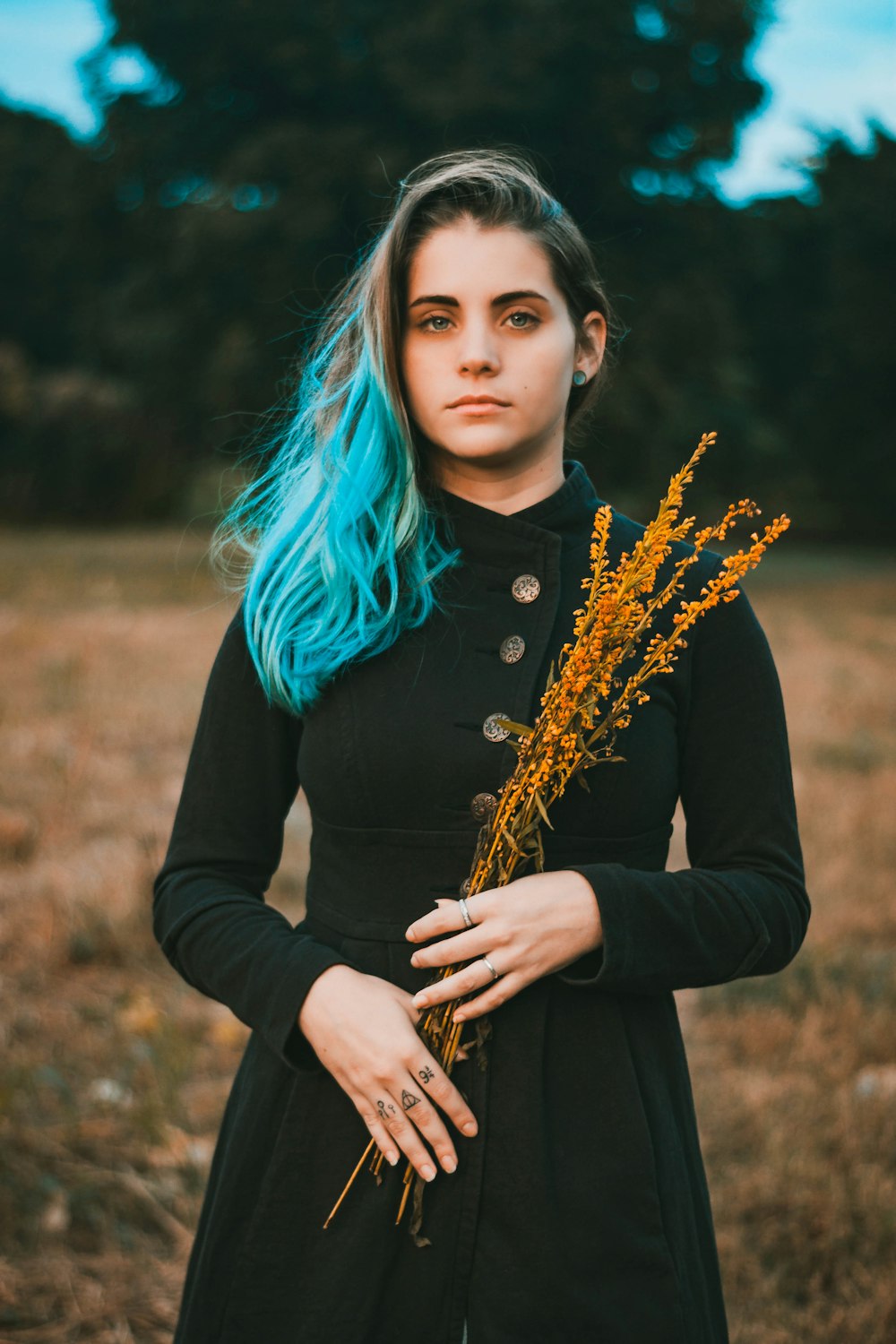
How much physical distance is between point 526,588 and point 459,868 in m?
0.45

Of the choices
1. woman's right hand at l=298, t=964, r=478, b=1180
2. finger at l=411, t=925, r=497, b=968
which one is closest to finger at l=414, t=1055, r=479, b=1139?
woman's right hand at l=298, t=964, r=478, b=1180

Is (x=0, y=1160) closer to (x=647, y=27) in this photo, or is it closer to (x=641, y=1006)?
(x=641, y=1006)

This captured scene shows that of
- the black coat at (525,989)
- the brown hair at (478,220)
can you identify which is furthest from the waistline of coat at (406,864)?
→ the brown hair at (478,220)

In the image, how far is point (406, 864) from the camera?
5.57 feet

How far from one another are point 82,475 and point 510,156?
21780 mm

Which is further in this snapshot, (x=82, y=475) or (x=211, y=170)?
(x=82, y=475)

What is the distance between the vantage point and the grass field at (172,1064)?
9.31 ft

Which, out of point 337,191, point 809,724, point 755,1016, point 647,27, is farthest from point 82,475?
point 755,1016

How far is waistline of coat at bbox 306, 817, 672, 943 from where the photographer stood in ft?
5.48

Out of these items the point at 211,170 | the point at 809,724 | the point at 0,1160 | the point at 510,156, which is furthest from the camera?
the point at 211,170

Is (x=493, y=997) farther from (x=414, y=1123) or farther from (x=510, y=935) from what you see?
(x=414, y=1123)

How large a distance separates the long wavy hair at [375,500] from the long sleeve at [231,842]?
7 centimetres

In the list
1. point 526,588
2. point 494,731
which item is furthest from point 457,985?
point 526,588

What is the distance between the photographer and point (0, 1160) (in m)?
3.13
